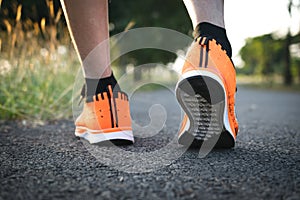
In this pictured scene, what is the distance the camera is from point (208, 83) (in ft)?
2.97

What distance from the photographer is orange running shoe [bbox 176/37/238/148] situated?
3.00ft

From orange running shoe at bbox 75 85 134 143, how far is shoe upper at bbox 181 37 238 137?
1.07ft

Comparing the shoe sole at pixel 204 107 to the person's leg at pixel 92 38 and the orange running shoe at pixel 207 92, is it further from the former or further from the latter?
the person's leg at pixel 92 38

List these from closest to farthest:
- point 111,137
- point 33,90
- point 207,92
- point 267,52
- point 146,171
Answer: point 146,171 < point 207,92 < point 111,137 < point 33,90 < point 267,52

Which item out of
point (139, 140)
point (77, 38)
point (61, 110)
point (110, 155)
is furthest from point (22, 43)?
point (110, 155)

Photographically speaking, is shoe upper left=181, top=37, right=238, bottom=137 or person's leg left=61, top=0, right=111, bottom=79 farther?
person's leg left=61, top=0, right=111, bottom=79

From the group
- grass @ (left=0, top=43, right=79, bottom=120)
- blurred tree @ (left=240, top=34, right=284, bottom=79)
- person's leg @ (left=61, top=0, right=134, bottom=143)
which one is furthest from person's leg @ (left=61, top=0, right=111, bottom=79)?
blurred tree @ (left=240, top=34, right=284, bottom=79)

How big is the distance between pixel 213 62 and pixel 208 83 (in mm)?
80

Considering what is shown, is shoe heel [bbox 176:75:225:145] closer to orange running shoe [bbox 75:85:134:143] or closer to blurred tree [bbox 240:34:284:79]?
orange running shoe [bbox 75:85:134:143]

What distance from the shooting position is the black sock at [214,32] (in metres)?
0.99

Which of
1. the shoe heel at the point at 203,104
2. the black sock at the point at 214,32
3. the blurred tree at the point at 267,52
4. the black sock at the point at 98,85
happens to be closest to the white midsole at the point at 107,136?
the black sock at the point at 98,85

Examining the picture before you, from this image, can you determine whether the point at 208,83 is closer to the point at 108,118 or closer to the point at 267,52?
the point at 108,118

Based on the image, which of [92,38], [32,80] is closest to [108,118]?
[92,38]

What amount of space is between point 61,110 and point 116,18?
3852 mm
